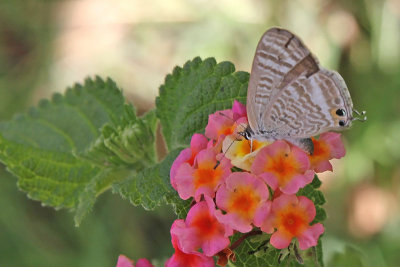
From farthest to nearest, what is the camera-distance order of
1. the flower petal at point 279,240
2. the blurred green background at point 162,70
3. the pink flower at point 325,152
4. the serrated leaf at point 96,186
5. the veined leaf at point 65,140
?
1. the blurred green background at point 162,70
2. the veined leaf at point 65,140
3. the serrated leaf at point 96,186
4. the pink flower at point 325,152
5. the flower petal at point 279,240

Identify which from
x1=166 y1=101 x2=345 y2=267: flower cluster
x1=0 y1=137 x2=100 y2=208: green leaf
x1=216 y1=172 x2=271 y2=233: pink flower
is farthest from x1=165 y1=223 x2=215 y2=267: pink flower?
x1=0 y1=137 x2=100 y2=208: green leaf

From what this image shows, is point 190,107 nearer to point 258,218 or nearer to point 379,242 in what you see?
point 258,218

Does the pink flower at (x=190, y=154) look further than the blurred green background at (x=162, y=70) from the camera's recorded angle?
No

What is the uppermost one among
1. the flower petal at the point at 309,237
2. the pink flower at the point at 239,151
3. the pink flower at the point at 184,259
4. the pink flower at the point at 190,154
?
the pink flower at the point at 190,154

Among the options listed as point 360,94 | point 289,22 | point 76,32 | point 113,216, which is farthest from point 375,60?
point 76,32

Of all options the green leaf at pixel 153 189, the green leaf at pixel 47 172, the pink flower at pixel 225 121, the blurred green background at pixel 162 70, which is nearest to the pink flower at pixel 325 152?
the pink flower at pixel 225 121

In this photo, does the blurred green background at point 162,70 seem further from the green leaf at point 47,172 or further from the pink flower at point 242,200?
the pink flower at point 242,200
